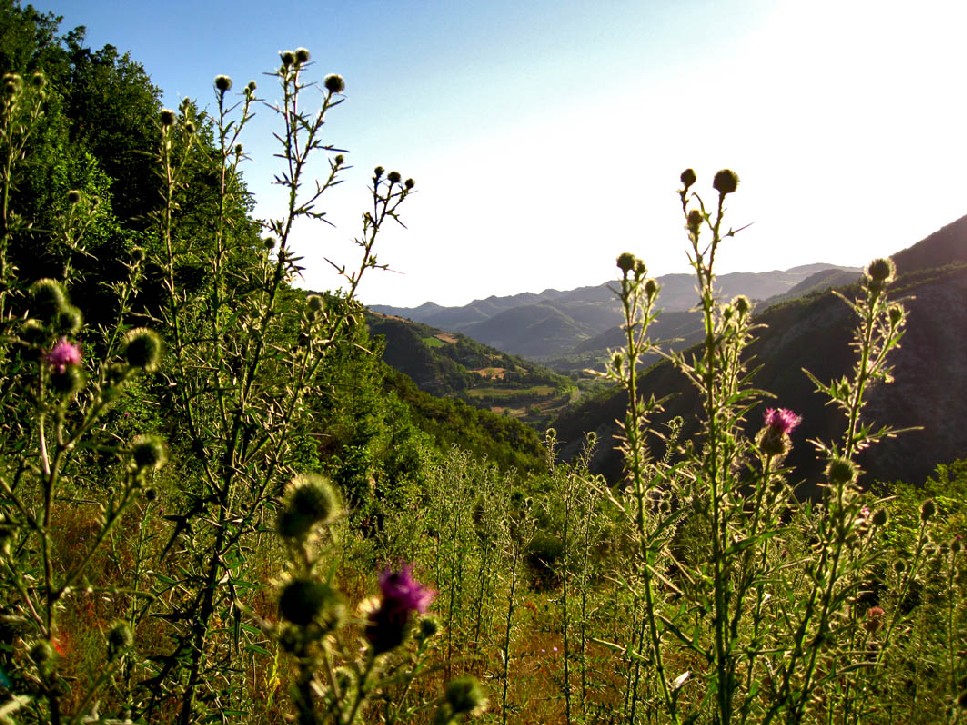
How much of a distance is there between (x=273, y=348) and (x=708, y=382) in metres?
2.02

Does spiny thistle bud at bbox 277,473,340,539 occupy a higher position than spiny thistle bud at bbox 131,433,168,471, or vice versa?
spiny thistle bud at bbox 131,433,168,471

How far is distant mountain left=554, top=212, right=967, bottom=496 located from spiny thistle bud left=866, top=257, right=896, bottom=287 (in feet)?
104

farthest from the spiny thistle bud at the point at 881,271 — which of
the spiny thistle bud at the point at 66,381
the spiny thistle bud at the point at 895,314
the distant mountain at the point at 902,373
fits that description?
the distant mountain at the point at 902,373

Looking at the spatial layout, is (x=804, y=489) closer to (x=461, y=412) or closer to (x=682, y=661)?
(x=461, y=412)

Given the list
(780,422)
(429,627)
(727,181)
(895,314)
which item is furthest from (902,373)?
(429,627)

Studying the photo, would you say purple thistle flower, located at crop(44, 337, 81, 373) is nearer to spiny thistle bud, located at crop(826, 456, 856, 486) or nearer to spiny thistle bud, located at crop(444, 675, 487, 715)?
spiny thistle bud, located at crop(444, 675, 487, 715)

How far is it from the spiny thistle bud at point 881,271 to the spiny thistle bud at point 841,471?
825mm

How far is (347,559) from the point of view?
7.83 m

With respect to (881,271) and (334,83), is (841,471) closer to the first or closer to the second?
(881,271)

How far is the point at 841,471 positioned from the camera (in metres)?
2.02

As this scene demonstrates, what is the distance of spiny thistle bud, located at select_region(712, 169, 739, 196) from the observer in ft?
7.07

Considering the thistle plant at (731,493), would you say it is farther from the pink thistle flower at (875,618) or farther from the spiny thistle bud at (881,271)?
the pink thistle flower at (875,618)

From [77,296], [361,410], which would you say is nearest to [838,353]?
[361,410]

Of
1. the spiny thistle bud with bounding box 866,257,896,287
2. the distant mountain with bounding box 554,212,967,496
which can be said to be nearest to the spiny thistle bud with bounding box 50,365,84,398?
the spiny thistle bud with bounding box 866,257,896,287
